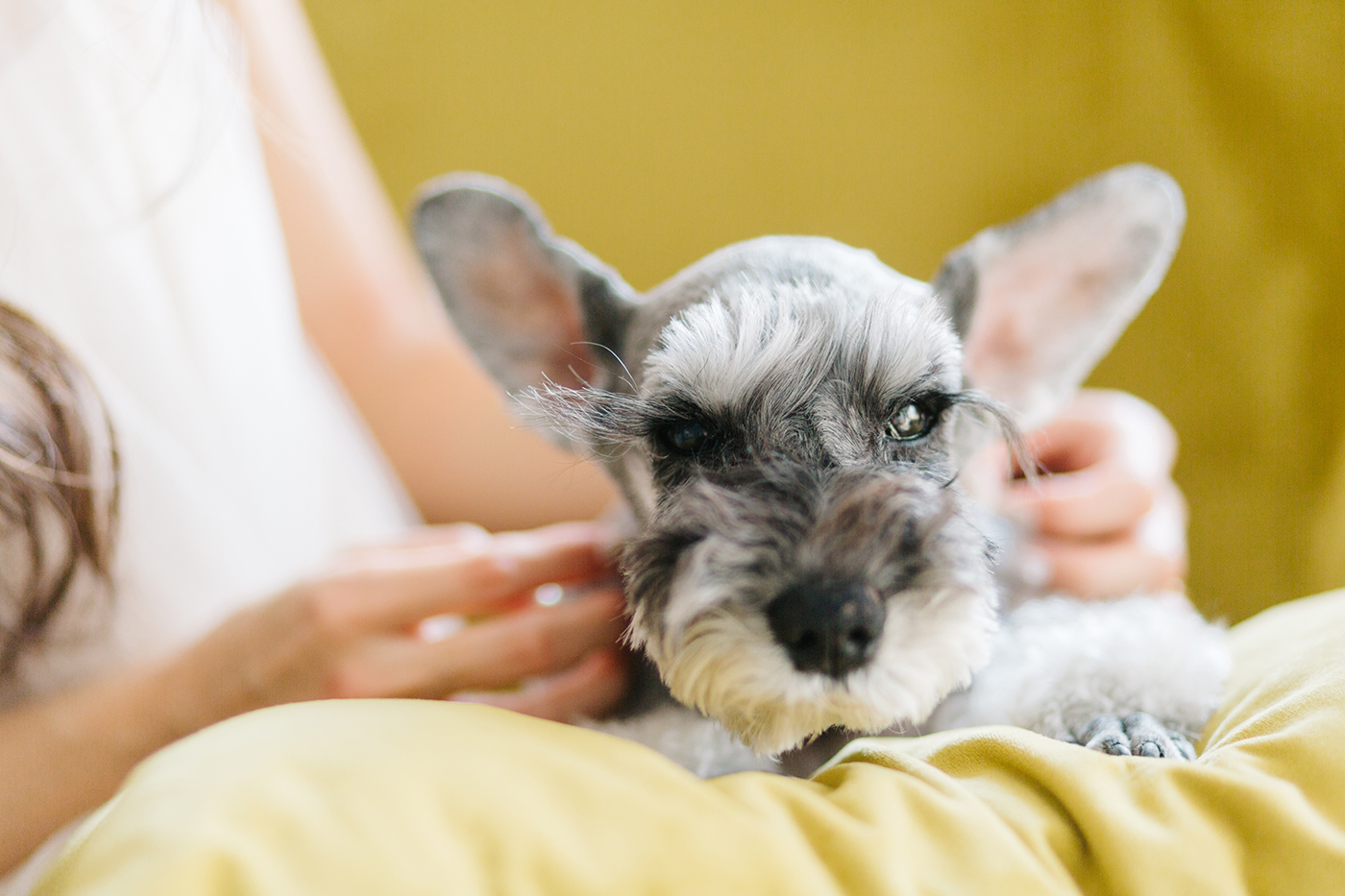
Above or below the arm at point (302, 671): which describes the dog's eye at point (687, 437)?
above

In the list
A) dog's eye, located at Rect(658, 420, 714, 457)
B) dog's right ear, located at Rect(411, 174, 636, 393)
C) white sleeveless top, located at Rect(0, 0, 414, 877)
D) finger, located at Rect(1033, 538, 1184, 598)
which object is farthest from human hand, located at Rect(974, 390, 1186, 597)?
white sleeveless top, located at Rect(0, 0, 414, 877)

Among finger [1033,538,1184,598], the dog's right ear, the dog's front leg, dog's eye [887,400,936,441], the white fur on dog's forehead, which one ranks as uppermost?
the dog's right ear

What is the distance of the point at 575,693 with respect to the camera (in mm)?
1224

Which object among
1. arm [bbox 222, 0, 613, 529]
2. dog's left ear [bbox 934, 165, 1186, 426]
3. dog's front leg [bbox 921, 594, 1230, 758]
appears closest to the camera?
dog's front leg [bbox 921, 594, 1230, 758]

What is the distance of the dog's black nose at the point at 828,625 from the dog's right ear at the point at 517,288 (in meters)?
0.62

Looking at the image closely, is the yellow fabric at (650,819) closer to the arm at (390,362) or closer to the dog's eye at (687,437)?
the dog's eye at (687,437)

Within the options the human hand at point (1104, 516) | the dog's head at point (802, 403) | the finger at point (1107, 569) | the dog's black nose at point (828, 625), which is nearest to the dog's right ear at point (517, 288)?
the dog's head at point (802, 403)

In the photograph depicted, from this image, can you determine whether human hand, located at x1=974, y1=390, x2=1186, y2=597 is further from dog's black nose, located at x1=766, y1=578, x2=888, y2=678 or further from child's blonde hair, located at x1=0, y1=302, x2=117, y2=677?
child's blonde hair, located at x1=0, y1=302, x2=117, y2=677

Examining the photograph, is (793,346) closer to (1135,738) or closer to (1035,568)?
(1135,738)

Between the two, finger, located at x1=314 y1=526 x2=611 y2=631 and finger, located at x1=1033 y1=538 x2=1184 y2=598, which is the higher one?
finger, located at x1=314 y1=526 x2=611 y2=631

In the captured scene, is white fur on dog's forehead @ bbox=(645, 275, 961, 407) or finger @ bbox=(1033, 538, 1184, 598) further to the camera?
finger @ bbox=(1033, 538, 1184, 598)

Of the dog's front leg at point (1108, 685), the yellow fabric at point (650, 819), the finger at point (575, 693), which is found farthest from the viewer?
the finger at point (575, 693)

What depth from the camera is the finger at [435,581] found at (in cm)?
113

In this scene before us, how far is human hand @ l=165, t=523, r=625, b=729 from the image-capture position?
1109 mm
